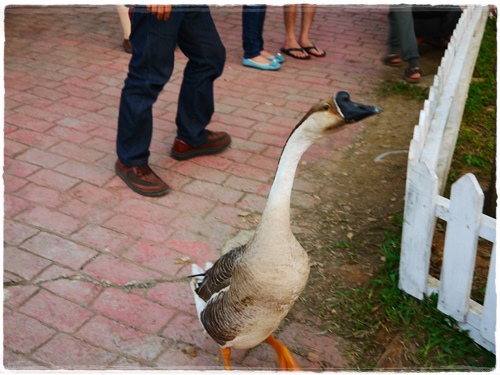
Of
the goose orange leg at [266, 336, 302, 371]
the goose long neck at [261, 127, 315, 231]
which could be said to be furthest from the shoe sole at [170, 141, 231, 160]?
the goose long neck at [261, 127, 315, 231]

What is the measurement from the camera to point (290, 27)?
663cm

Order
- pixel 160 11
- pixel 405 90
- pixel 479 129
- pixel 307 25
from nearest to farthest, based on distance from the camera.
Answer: pixel 160 11 → pixel 479 129 → pixel 405 90 → pixel 307 25

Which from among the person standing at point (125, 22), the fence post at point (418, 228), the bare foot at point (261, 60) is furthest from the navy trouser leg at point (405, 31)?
the fence post at point (418, 228)

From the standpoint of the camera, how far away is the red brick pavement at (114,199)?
2.87 metres

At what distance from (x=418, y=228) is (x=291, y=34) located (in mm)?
4251

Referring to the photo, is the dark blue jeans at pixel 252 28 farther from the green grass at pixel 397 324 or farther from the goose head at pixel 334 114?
the goose head at pixel 334 114

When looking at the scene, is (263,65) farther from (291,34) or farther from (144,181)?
(144,181)

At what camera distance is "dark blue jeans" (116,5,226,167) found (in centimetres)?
374

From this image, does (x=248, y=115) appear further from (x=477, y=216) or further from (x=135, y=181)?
(x=477, y=216)

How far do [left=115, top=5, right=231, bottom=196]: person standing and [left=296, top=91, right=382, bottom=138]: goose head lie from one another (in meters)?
1.88

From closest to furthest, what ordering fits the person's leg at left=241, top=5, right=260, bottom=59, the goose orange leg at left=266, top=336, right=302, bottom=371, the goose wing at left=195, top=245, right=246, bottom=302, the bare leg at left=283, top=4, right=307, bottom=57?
the goose wing at left=195, top=245, right=246, bottom=302 → the goose orange leg at left=266, top=336, right=302, bottom=371 → the person's leg at left=241, top=5, right=260, bottom=59 → the bare leg at left=283, top=4, right=307, bottom=57

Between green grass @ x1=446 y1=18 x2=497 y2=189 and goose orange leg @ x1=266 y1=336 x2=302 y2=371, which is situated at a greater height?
green grass @ x1=446 y1=18 x2=497 y2=189

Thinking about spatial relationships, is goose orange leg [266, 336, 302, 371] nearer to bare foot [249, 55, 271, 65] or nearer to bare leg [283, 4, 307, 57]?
bare foot [249, 55, 271, 65]

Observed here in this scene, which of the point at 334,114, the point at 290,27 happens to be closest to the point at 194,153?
the point at 334,114
